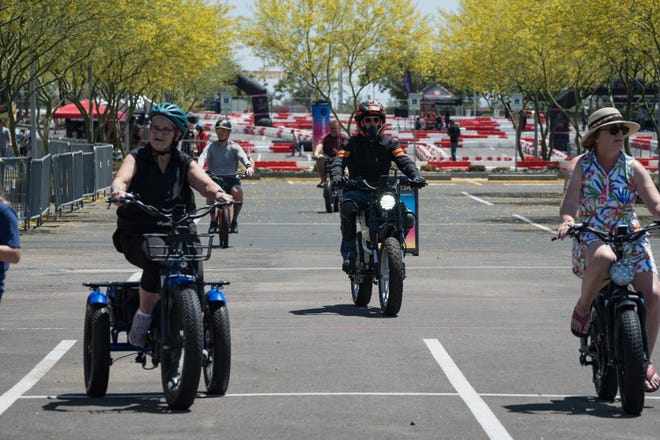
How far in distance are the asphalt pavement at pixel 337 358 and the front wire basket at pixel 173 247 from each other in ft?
2.71

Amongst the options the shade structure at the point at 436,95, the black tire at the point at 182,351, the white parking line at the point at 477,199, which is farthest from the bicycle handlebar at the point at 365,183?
the shade structure at the point at 436,95

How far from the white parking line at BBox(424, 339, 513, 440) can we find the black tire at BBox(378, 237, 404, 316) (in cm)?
134

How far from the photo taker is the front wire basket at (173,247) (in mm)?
8344

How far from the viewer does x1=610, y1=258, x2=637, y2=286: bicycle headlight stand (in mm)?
8242

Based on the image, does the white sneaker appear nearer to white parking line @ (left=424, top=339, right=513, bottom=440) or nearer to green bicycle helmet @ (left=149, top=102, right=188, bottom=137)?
green bicycle helmet @ (left=149, top=102, right=188, bottom=137)

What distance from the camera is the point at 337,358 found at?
34.0 feet

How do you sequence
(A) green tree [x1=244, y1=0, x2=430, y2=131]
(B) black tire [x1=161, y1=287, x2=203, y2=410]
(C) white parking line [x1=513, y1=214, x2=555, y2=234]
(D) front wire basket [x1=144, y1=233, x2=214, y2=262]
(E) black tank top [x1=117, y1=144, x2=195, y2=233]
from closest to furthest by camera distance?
(B) black tire [x1=161, y1=287, x2=203, y2=410]
(D) front wire basket [x1=144, y1=233, x2=214, y2=262]
(E) black tank top [x1=117, y1=144, x2=195, y2=233]
(C) white parking line [x1=513, y1=214, x2=555, y2=234]
(A) green tree [x1=244, y1=0, x2=430, y2=131]

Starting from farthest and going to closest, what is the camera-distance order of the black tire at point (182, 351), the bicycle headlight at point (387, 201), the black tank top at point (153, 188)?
the bicycle headlight at point (387, 201) → the black tank top at point (153, 188) → the black tire at point (182, 351)

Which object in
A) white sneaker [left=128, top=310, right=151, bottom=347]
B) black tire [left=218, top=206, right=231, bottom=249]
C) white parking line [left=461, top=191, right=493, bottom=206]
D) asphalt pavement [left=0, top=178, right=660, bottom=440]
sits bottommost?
white parking line [left=461, top=191, right=493, bottom=206]


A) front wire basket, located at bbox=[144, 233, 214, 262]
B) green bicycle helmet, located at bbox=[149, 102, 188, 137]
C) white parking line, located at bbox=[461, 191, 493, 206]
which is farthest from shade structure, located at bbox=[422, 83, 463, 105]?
front wire basket, located at bbox=[144, 233, 214, 262]

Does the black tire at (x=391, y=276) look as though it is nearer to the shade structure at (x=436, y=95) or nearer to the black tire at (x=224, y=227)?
the black tire at (x=224, y=227)

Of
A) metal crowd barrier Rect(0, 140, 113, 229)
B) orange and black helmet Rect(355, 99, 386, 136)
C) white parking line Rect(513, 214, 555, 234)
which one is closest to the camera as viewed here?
orange and black helmet Rect(355, 99, 386, 136)

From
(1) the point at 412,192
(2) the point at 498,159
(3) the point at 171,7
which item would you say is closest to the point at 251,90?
(2) the point at 498,159

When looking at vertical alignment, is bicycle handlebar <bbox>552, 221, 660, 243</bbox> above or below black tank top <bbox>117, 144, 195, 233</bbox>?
below
